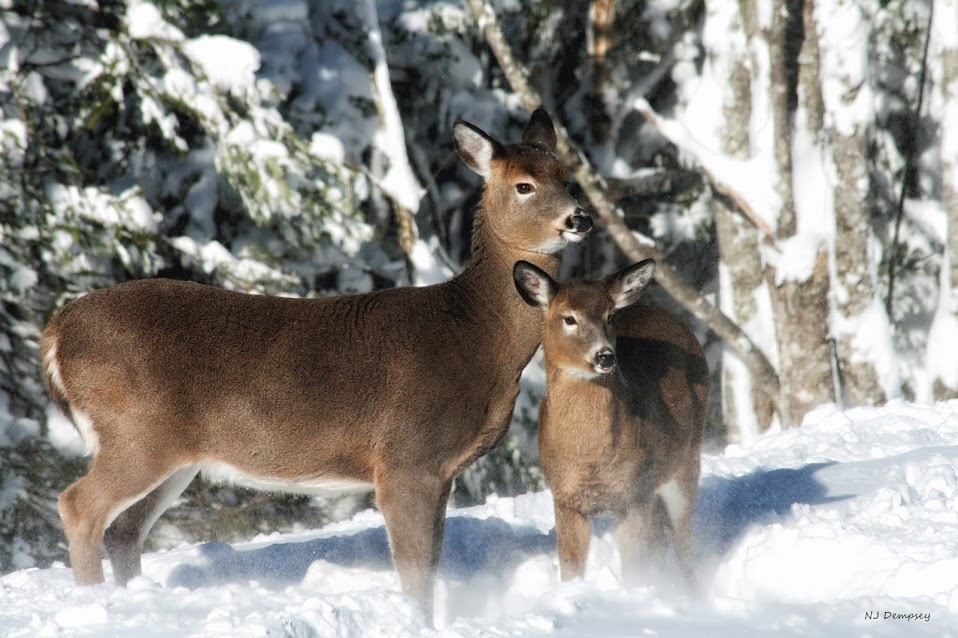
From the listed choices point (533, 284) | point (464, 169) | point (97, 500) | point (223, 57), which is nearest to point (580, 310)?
point (533, 284)

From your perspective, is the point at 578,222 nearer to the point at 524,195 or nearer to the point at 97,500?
the point at 524,195

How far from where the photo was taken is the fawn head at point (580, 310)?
19.9 feet

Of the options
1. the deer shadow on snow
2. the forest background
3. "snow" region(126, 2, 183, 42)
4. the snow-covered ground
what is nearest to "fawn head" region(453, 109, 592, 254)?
the snow-covered ground

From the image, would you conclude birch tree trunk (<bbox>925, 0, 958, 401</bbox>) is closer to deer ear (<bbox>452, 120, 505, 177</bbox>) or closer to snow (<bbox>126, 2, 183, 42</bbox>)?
snow (<bbox>126, 2, 183, 42</bbox>)

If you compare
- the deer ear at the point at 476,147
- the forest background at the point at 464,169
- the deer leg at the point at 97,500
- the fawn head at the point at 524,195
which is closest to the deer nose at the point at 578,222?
the fawn head at the point at 524,195

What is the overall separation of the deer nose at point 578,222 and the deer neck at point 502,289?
0.33 metres

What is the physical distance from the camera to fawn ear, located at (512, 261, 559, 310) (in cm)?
624

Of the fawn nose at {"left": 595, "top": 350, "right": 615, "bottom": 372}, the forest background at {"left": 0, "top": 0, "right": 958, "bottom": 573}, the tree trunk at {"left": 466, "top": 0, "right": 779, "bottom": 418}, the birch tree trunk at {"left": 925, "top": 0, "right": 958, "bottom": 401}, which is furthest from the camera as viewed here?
the birch tree trunk at {"left": 925, "top": 0, "right": 958, "bottom": 401}

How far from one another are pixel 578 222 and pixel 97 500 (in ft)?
8.58

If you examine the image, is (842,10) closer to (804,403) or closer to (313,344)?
(804,403)

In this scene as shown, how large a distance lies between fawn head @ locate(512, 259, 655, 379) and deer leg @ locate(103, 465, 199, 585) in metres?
1.95

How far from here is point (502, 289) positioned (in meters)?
6.62

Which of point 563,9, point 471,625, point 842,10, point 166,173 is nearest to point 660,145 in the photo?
point 563,9

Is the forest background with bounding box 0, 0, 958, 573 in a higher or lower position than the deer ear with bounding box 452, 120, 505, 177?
higher
